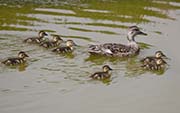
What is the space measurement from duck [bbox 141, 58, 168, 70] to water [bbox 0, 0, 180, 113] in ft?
0.40

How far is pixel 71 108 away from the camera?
7.81 m

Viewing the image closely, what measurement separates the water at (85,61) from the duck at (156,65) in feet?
0.40

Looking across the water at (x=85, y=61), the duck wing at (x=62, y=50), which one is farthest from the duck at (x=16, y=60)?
the duck wing at (x=62, y=50)

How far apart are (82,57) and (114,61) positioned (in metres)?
0.56

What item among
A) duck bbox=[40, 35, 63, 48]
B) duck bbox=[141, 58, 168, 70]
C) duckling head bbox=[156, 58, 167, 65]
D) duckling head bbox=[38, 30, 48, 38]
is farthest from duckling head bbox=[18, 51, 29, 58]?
duckling head bbox=[156, 58, 167, 65]

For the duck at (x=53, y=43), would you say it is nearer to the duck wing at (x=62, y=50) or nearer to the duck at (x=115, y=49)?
the duck wing at (x=62, y=50)

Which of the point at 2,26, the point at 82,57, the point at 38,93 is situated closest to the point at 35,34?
the point at 2,26

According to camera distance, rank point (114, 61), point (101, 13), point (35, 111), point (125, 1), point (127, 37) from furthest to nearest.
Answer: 1. point (125, 1)
2. point (101, 13)
3. point (127, 37)
4. point (114, 61)
5. point (35, 111)

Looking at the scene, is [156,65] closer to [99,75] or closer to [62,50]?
[99,75]

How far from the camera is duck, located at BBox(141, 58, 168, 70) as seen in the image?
965 centimetres

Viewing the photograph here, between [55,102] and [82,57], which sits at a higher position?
[82,57]

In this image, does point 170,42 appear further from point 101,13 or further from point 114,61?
point 101,13

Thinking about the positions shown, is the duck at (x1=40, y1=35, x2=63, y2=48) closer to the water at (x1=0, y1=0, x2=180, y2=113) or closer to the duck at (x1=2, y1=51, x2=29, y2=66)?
the water at (x1=0, y1=0, x2=180, y2=113)

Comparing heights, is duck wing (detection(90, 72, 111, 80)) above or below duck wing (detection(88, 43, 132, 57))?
below
